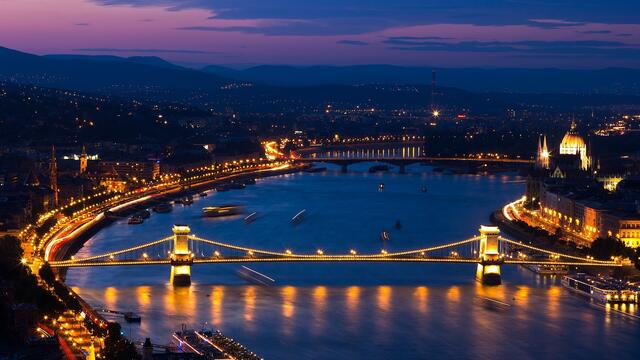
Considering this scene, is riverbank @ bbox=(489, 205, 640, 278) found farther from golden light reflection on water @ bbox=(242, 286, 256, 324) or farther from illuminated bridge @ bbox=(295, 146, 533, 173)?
illuminated bridge @ bbox=(295, 146, 533, 173)

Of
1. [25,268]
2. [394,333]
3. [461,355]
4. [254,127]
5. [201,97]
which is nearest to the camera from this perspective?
[461,355]

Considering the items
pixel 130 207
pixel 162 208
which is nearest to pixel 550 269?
pixel 162 208

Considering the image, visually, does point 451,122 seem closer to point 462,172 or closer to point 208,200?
point 462,172

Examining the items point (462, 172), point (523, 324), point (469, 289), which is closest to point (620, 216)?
point (469, 289)

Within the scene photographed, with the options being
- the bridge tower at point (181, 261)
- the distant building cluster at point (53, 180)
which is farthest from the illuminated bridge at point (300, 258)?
the distant building cluster at point (53, 180)

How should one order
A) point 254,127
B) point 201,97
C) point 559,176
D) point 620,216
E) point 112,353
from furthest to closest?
point 201,97, point 254,127, point 559,176, point 620,216, point 112,353

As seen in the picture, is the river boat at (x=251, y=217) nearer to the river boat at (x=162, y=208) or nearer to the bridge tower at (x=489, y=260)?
the river boat at (x=162, y=208)

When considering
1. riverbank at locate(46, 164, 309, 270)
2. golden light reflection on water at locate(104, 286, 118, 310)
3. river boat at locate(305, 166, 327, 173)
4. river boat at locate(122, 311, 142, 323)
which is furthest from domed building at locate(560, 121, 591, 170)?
river boat at locate(122, 311, 142, 323)
